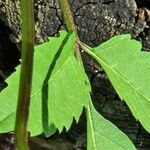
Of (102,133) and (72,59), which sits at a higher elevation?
(72,59)

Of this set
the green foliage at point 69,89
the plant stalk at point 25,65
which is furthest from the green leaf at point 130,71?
the plant stalk at point 25,65

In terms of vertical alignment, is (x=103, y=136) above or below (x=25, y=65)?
below

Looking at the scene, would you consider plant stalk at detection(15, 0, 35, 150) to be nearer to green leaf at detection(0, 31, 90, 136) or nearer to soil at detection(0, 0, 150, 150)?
green leaf at detection(0, 31, 90, 136)

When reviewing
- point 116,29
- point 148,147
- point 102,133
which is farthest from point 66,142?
point 102,133

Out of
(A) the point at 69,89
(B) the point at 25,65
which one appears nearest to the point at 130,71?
(A) the point at 69,89

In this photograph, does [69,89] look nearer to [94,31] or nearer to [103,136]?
[103,136]

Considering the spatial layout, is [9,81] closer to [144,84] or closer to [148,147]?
[144,84]
